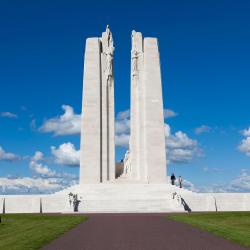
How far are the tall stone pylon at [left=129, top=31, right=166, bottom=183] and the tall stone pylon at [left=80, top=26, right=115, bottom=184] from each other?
243 centimetres

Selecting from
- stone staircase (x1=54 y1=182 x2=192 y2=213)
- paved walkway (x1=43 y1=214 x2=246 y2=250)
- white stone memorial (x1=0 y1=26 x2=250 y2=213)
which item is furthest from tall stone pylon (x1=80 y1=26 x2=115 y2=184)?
paved walkway (x1=43 y1=214 x2=246 y2=250)

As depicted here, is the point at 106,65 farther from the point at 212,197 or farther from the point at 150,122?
the point at 212,197

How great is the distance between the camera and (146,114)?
150 feet

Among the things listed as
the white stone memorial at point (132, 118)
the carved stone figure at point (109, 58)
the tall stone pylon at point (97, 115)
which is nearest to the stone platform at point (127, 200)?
the white stone memorial at point (132, 118)

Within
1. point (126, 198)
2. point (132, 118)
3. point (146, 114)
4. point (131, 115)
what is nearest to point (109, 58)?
point (131, 115)

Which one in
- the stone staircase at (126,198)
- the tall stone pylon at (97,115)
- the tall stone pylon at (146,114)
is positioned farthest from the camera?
the tall stone pylon at (146,114)

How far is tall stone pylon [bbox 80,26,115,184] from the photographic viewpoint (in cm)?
4500

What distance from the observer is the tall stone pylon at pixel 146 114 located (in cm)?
4516

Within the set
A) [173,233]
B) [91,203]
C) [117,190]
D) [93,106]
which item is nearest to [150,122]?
[93,106]

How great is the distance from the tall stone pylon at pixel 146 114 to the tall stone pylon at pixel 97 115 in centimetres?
243

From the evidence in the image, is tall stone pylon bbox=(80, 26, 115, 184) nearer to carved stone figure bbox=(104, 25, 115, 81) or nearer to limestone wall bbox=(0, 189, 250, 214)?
carved stone figure bbox=(104, 25, 115, 81)

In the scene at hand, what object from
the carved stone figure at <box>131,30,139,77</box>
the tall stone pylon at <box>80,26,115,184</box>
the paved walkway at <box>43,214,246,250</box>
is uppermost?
the carved stone figure at <box>131,30,139,77</box>

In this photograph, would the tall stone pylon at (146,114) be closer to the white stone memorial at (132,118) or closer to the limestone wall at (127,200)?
the white stone memorial at (132,118)

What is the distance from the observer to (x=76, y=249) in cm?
1068
